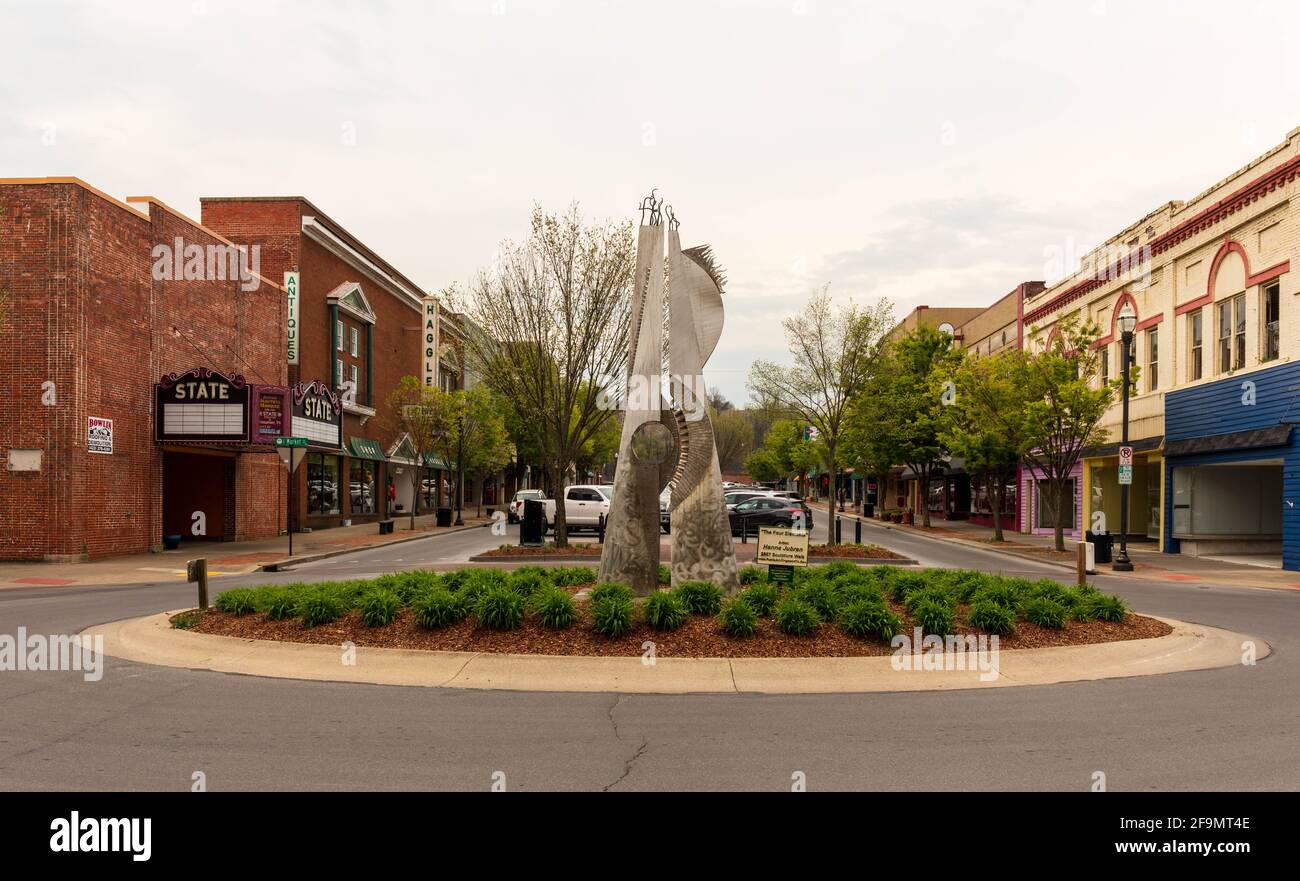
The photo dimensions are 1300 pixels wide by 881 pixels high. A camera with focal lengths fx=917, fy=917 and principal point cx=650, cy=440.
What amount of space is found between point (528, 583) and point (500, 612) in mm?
1744

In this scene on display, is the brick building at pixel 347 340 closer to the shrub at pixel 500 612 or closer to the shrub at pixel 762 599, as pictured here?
the shrub at pixel 500 612

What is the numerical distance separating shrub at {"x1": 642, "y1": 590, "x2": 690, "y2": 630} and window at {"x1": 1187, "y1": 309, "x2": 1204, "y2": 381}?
77.6ft

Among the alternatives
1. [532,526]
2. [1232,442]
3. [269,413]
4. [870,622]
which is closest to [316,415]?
[269,413]

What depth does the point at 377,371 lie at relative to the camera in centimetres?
4522

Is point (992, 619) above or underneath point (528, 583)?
underneath

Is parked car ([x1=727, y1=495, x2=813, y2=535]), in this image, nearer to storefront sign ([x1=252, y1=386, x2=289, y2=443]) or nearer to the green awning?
storefront sign ([x1=252, y1=386, x2=289, y2=443])

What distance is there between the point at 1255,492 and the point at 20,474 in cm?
3405

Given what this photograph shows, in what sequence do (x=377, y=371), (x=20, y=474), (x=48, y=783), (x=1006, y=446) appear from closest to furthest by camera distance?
(x=48, y=783) < (x=20, y=474) < (x=1006, y=446) < (x=377, y=371)

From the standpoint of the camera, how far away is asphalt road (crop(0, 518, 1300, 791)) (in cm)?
594

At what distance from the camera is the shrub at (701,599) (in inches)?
416

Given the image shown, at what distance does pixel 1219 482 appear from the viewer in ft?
90.3

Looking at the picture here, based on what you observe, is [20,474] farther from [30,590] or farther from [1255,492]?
[1255,492]

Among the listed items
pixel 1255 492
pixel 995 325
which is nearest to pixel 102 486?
pixel 1255 492

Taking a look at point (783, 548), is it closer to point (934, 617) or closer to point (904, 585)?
point (904, 585)
